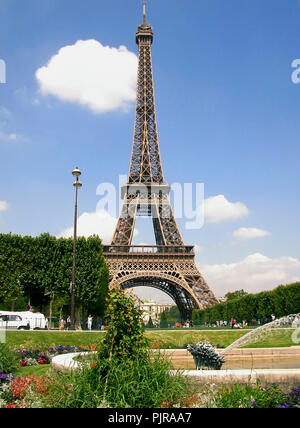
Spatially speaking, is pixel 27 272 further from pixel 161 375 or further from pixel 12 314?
pixel 161 375

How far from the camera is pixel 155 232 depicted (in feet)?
235

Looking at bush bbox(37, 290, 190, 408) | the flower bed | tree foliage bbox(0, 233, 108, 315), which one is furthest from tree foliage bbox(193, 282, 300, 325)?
bush bbox(37, 290, 190, 408)

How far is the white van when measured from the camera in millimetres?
30734

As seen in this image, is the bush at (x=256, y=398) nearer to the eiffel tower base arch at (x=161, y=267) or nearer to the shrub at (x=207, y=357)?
the shrub at (x=207, y=357)

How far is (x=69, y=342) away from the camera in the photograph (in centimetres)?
2348

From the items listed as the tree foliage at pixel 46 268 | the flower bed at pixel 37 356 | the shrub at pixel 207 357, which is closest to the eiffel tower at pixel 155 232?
the tree foliage at pixel 46 268

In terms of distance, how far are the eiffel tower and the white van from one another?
19.0m

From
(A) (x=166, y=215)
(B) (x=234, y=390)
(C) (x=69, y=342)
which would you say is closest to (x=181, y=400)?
(B) (x=234, y=390)

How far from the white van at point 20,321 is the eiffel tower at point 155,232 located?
18964 millimetres

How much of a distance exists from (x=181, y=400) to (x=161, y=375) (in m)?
0.56

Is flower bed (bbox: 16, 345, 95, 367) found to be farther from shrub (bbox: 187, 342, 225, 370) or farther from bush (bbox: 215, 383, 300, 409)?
bush (bbox: 215, 383, 300, 409)

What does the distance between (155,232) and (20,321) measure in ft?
138

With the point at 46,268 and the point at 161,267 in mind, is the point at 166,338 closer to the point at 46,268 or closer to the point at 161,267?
the point at 46,268

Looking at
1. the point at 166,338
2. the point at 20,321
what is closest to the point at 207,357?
the point at 166,338
